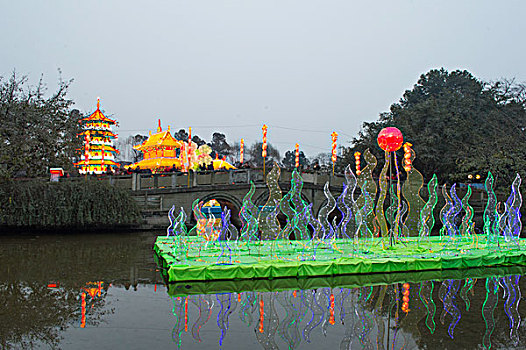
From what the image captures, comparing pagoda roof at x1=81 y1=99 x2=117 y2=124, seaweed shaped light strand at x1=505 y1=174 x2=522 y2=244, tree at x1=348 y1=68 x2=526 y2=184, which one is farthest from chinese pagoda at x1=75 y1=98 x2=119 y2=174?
seaweed shaped light strand at x1=505 y1=174 x2=522 y2=244

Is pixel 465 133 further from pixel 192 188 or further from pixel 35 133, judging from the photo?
pixel 35 133

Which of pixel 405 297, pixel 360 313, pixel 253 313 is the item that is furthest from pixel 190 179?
pixel 360 313

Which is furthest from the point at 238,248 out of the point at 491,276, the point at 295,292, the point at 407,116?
the point at 407,116

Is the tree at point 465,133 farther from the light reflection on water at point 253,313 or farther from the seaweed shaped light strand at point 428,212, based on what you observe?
the light reflection on water at point 253,313

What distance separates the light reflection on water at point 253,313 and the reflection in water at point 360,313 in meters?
0.01

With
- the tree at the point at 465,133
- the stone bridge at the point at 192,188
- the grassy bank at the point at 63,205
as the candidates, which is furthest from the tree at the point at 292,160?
the grassy bank at the point at 63,205

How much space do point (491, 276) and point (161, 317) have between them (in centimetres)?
672

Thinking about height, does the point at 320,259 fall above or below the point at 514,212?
below

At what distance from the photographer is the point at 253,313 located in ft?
20.6

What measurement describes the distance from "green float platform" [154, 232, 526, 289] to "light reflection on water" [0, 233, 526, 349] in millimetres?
500

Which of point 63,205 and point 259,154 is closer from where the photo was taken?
point 63,205

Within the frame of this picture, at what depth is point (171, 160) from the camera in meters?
31.3

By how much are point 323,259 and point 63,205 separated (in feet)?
40.2

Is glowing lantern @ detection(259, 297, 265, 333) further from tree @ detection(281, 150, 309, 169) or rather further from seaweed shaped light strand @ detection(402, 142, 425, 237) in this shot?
tree @ detection(281, 150, 309, 169)
